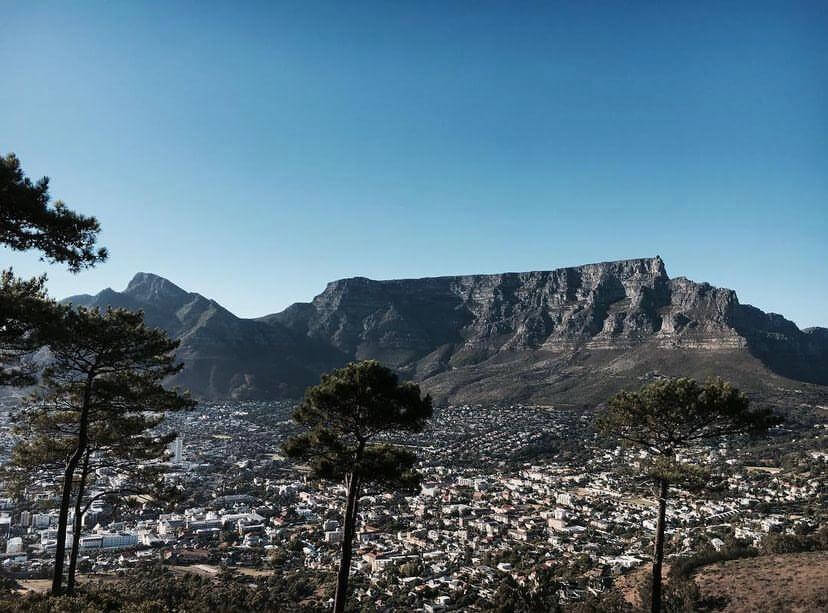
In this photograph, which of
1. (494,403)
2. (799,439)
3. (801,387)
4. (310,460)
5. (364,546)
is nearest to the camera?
(310,460)

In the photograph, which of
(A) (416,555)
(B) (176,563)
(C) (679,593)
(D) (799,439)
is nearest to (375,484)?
(C) (679,593)

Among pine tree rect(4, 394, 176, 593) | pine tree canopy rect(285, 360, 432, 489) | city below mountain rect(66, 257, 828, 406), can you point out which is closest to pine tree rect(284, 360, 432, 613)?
pine tree canopy rect(285, 360, 432, 489)

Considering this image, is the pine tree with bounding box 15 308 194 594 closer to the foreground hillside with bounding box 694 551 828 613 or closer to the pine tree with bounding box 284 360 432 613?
the pine tree with bounding box 284 360 432 613

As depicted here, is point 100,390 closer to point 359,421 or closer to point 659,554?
point 359,421

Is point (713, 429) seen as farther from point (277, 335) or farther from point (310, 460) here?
point (277, 335)

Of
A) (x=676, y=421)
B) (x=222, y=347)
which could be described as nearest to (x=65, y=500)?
(x=676, y=421)

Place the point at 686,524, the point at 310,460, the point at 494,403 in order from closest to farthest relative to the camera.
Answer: the point at 310,460, the point at 686,524, the point at 494,403
